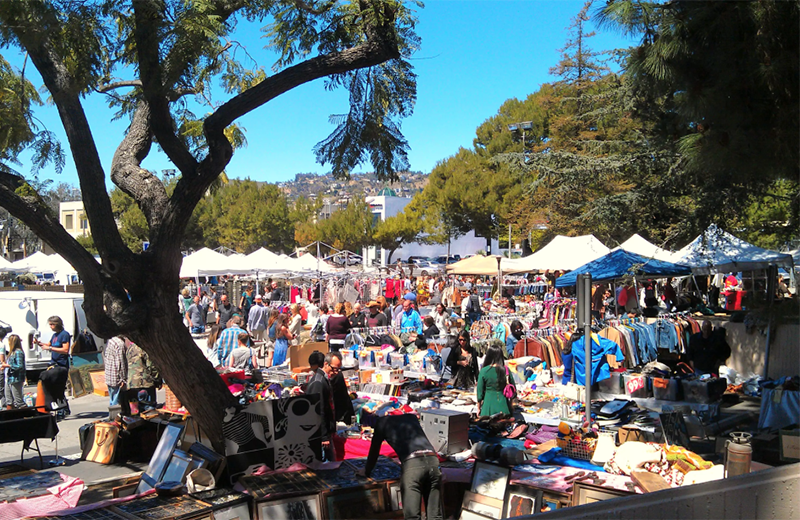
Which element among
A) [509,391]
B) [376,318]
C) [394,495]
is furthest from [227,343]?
[394,495]

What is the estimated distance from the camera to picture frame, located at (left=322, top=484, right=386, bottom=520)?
5.63 meters

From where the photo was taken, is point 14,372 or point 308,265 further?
point 308,265

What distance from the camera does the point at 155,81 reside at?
20.8 ft

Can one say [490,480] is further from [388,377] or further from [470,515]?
[388,377]

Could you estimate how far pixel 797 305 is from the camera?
4.95 meters

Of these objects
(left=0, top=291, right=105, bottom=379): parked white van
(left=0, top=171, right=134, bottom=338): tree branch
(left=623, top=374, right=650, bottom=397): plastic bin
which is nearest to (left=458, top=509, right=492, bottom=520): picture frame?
(left=0, top=171, right=134, bottom=338): tree branch

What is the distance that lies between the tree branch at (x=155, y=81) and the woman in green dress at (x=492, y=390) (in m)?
4.94

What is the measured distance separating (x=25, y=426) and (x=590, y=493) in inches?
261

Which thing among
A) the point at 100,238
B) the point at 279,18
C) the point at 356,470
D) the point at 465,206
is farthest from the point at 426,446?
the point at 465,206

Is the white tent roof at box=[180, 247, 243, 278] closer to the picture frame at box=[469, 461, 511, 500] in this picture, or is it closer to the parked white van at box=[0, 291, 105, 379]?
the parked white van at box=[0, 291, 105, 379]

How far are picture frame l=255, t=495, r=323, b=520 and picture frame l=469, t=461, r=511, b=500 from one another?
1482mm

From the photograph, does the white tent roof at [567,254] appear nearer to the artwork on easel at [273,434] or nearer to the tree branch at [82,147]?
the artwork on easel at [273,434]

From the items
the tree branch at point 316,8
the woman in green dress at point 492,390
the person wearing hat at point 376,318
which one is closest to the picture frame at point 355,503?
the woman in green dress at point 492,390

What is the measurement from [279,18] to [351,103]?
1.20m
